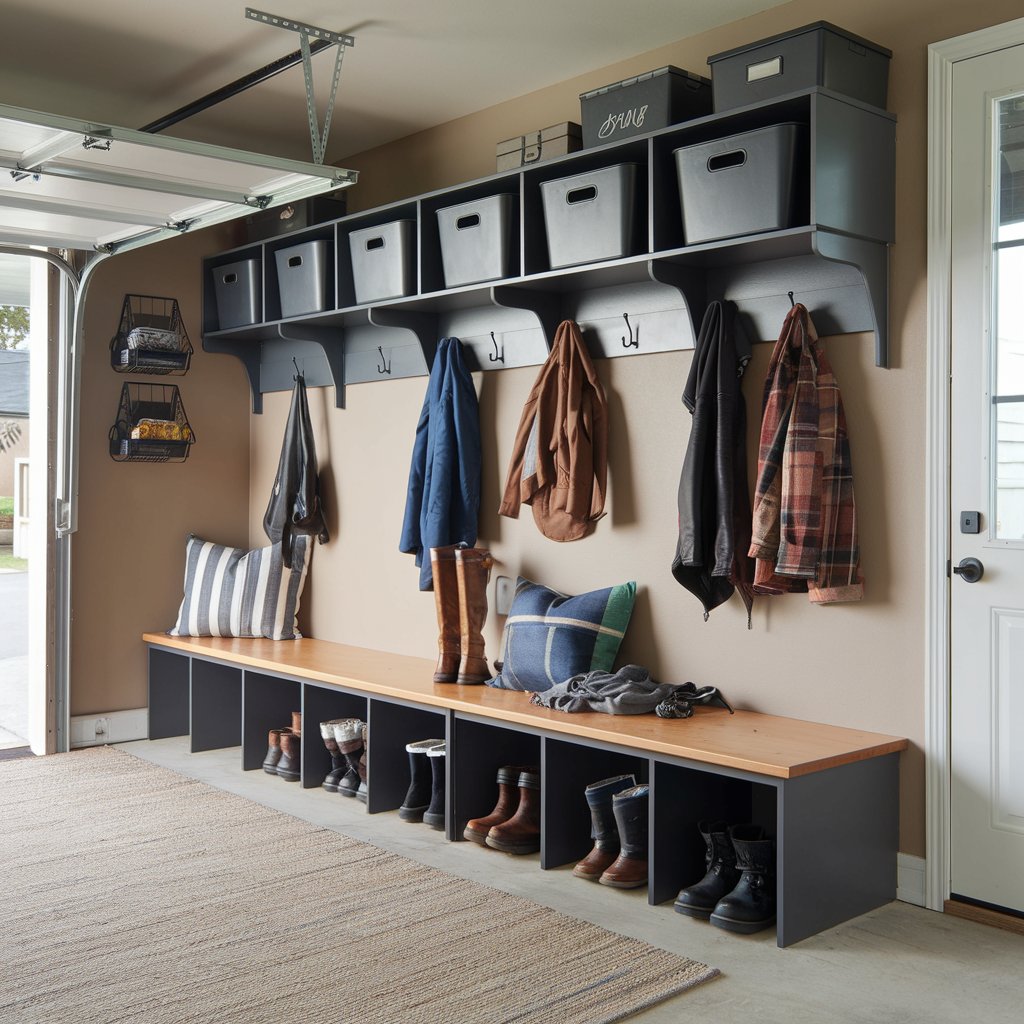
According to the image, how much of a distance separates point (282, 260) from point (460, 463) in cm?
127

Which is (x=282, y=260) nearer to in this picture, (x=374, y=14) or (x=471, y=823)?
(x=374, y=14)

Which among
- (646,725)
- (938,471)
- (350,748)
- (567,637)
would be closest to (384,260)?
(567,637)

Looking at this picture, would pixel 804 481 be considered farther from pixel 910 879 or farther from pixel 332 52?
pixel 332 52

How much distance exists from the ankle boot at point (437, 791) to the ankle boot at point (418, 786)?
0.18 ft

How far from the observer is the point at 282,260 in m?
4.87

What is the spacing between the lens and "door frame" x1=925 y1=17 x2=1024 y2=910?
3170 mm

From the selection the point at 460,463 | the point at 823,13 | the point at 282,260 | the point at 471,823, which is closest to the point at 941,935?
the point at 471,823

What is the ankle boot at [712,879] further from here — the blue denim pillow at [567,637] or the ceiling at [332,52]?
the ceiling at [332,52]

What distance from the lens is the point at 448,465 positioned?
4.36 meters

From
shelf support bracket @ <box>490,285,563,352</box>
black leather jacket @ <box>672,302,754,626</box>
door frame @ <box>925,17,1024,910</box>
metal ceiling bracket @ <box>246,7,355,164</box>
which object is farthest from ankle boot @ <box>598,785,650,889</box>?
metal ceiling bracket @ <box>246,7,355,164</box>

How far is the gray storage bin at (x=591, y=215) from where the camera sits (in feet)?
11.6

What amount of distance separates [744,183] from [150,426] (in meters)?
3.04

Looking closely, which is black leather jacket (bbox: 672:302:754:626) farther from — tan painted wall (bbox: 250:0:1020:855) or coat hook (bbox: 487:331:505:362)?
coat hook (bbox: 487:331:505:362)

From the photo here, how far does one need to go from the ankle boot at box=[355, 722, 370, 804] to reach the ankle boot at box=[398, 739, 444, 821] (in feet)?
0.75
